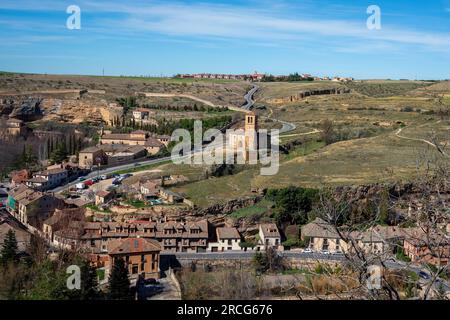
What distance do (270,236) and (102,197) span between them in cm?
924

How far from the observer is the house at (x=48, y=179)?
3250 centimetres

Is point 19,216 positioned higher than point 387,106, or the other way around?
point 387,106

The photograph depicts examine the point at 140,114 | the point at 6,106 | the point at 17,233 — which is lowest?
the point at 17,233

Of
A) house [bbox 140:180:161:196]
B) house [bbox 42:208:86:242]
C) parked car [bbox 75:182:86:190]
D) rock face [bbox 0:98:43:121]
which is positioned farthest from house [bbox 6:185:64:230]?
rock face [bbox 0:98:43:121]

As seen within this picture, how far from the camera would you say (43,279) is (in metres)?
15.2

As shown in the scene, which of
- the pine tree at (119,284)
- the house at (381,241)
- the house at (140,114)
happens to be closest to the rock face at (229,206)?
the pine tree at (119,284)

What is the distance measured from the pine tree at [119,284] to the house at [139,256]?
2.52 meters

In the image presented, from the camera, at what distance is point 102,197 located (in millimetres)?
27562

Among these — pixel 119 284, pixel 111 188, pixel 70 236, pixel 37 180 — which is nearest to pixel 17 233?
pixel 70 236

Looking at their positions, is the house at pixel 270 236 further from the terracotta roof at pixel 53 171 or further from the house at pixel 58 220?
the terracotta roof at pixel 53 171

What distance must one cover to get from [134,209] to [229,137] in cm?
1456

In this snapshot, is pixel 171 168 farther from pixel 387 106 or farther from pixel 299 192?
pixel 387 106

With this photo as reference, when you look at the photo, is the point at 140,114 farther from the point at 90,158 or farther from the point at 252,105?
the point at 252,105
